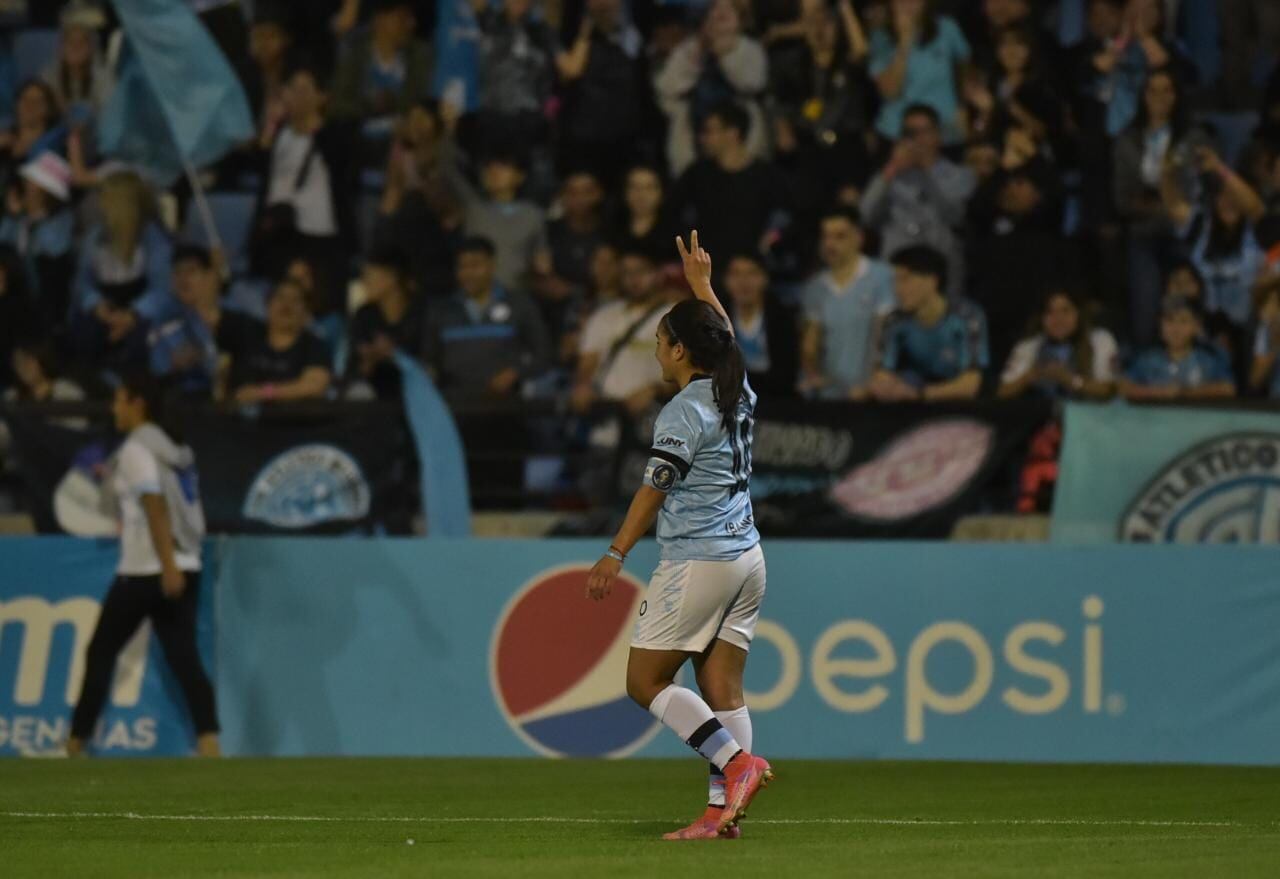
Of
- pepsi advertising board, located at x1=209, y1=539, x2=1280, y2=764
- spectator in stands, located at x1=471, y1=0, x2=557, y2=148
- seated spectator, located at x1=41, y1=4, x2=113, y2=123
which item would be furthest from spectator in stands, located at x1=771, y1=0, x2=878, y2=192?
seated spectator, located at x1=41, y1=4, x2=113, y2=123

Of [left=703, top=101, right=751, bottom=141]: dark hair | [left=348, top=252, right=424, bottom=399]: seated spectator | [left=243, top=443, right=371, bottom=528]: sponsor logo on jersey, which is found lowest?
[left=243, top=443, right=371, bottom=528]: sponsor logo on jersey

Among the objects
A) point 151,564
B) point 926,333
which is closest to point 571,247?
point 926,333

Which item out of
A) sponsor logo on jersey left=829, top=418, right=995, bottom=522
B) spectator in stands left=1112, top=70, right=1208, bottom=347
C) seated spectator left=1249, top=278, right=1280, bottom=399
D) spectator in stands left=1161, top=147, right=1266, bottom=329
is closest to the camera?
sponsor logo on jersey left=829, top=418, right=995, bottom=522

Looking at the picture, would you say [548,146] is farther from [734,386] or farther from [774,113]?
[734,386]

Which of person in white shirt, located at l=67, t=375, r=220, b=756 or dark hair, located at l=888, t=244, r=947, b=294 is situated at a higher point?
dark hair, located at l=888, t=244, r=947, b=294

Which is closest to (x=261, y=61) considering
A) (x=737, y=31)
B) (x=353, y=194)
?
(x=353, y=194)

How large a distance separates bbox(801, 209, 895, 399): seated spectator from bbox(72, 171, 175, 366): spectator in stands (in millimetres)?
4829

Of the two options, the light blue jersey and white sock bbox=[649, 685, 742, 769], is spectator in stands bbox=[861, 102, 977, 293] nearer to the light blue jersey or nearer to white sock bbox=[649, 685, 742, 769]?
the light blue jersey

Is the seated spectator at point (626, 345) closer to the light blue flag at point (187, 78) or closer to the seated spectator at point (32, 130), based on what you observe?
the light blue flag at point (187, 78)

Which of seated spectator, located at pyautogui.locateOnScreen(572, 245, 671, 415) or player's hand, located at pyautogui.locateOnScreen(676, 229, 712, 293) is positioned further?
seated spectator, located at pyautogui.locateOnScreen(572, 245, 671, 415)

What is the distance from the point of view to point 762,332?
15.0 meters

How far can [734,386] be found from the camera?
8.55m

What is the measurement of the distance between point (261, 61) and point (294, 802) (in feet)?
30.0

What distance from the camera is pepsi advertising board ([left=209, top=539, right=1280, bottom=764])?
43.4 feet
